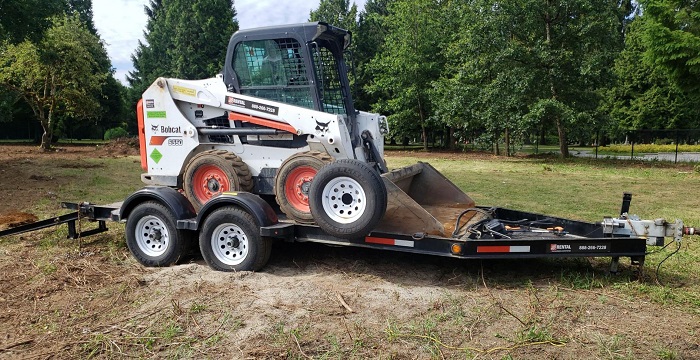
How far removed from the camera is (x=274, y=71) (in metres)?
6.72

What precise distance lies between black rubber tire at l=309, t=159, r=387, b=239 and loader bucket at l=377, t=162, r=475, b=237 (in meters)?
0.34

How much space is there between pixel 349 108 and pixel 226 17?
4132 cm

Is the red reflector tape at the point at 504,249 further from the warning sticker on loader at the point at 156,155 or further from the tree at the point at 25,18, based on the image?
the tree at the point at 25,18

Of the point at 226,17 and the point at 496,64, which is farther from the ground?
the point at 226,17

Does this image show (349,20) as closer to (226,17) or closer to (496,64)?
(226,17)

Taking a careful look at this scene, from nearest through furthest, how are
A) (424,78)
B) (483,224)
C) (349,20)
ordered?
(483,224) < (424,78) < (349,20)

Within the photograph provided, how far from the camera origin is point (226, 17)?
1777 inches

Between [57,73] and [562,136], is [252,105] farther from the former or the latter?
[57,73]

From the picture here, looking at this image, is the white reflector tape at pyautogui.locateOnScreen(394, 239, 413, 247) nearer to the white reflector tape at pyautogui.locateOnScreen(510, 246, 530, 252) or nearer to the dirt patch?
the dirt patch

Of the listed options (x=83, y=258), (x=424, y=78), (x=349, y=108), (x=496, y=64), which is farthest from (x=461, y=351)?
(x=424, y=78)

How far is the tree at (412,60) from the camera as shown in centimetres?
3569

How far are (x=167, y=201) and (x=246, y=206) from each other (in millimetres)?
1113

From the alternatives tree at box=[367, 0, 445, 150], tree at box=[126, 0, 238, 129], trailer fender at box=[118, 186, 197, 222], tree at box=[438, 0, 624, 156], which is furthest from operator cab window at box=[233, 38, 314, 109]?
tree at box=[126, 0, 238, 129]

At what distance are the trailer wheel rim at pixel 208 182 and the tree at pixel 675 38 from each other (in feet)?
60.7
